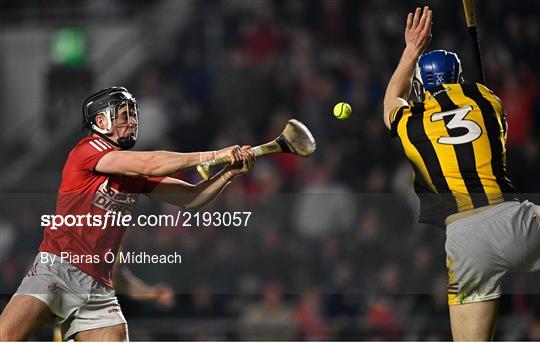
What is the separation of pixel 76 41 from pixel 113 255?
7.27m

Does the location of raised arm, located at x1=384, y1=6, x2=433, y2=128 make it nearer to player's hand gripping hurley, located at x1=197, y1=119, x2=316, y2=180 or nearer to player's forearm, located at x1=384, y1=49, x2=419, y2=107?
player's forearm, located at x1=384, y1=49, x2=419, y2=107

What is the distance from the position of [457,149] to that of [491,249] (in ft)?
1.72

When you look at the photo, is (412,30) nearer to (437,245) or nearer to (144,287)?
(144,287)

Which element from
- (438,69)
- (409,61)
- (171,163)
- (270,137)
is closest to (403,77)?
(409,61)

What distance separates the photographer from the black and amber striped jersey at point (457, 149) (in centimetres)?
608

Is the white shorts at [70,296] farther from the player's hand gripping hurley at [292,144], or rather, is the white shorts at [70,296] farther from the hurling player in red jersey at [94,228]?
A: the player's hand gripping hurley at [292,144]

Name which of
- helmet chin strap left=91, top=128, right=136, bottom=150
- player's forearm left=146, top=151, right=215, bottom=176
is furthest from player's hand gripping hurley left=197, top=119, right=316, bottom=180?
helmet chin strap left=91, top=128, right=136, bottom=150

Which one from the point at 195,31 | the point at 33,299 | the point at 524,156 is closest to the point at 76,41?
the point at 195,31

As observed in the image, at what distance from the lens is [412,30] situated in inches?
254

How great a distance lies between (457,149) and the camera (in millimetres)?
6090

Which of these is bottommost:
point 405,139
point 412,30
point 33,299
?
point 33,299

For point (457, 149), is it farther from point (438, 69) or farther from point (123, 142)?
point (123, 142)

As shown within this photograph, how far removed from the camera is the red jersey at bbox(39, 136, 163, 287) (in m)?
6.16

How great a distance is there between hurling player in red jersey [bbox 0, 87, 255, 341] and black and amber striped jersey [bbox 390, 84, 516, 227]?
877 millimetres
